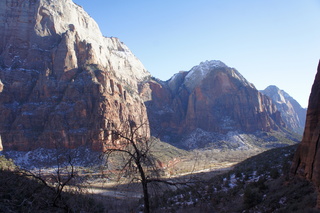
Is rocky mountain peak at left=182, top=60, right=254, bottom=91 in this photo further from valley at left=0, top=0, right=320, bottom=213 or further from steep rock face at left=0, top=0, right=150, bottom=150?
steep rock face at left=0, top=0, right=150, bottom=150

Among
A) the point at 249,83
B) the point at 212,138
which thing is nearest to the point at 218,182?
the point at 212,138

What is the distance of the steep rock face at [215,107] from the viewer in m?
116

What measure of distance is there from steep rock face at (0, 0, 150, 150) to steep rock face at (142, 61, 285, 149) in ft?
123

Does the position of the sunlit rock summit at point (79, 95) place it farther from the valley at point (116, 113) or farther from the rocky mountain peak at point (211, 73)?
the rocky mountain peak at point (211, 73)

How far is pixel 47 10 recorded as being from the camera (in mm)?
87062

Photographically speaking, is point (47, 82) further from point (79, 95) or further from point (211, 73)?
point (211, 73)

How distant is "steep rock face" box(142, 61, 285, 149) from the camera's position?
116 metres

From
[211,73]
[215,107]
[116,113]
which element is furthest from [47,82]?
[211,73]

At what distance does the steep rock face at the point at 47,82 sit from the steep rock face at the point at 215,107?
37516 mm

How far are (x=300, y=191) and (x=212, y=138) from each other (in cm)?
9536

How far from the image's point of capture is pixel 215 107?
124 m

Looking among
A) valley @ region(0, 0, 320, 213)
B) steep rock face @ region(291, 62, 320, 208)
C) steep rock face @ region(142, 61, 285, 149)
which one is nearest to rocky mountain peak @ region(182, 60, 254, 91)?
steep rock face @ region(142, 61, 285, 149)

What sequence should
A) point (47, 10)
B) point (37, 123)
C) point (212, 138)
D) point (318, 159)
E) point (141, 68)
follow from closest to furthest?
point (318, 159) < point (37, 123) < point (47, 10) < point (212, 138) < point (141, 68)

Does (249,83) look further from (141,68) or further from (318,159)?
(318,159)
